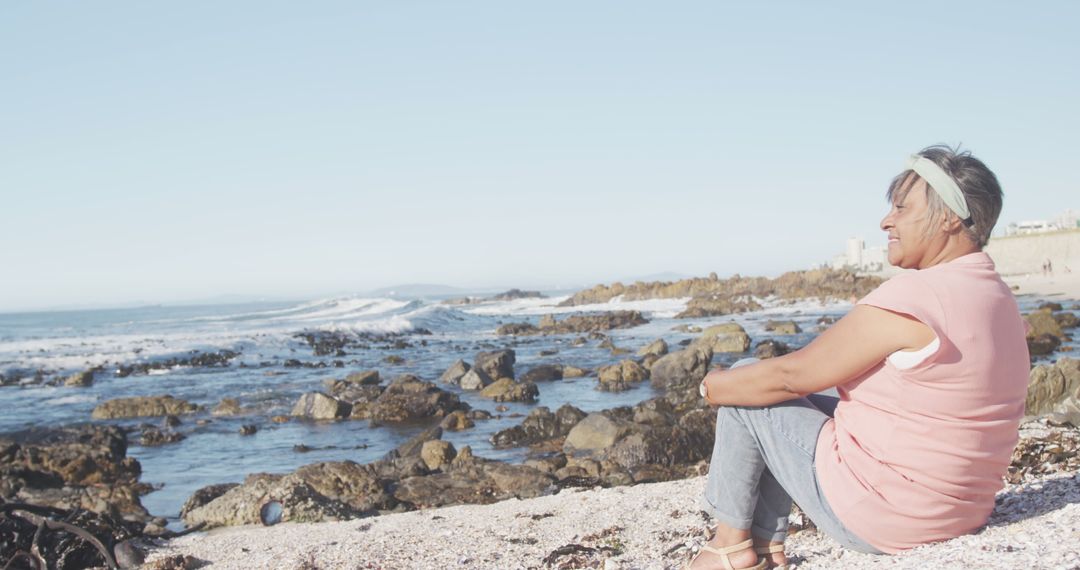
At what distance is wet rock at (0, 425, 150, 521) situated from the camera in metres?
7.84

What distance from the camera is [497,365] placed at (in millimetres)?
17125

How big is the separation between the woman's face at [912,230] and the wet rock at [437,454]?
7228mm

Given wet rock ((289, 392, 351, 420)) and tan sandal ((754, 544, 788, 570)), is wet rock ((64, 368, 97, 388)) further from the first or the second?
tan sandal ((754, 544, 788, 570))

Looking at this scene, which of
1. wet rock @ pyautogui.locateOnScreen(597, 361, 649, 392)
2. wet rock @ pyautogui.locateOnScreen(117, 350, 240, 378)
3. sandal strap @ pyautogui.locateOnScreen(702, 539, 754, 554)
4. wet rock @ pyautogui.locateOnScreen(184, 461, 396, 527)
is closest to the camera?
sandal strap @ pyautogui.locateOnScreen(702, 539, 754, 554)

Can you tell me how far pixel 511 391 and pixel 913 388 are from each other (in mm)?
12585

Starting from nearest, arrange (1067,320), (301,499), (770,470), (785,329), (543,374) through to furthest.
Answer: (770,470) → (301,499) → (543,374) → (1067,320) → (785,329)

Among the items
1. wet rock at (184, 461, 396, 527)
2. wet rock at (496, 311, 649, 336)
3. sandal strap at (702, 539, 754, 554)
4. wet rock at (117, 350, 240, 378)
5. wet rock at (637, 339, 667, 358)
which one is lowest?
wet rock at (496, 311, 649, 336)

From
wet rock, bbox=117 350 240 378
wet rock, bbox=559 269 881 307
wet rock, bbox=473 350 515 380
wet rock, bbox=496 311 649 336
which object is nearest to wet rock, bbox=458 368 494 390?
wet rock, bbox=473 350 515 380

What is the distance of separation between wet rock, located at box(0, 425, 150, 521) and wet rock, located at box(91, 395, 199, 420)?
240 cm

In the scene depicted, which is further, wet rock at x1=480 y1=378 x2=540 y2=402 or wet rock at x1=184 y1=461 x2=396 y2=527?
wet rock at x1=480 y1=378 x2=540 y2=402

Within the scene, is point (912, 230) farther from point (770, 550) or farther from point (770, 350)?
point (770, 350)

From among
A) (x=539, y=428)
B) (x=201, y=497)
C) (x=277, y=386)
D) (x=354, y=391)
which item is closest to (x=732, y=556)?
(x=201, y=497)

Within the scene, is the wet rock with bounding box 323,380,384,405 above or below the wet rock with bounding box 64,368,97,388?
below

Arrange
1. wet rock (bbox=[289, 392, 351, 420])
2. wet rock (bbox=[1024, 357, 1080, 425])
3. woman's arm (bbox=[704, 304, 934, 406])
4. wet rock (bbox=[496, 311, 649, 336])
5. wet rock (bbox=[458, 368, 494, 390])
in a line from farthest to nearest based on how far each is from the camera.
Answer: wet rock (bbox=[496, 311, 649, 336])
wet rock (bbox=[458, 368, 494, 390])
wet rock (bbox=[289, 392, 351, 420])
wet rock (bbox=[1024, 357, 1080, 425])
woman's arm (bbox=[704, 304, 934, 406])
